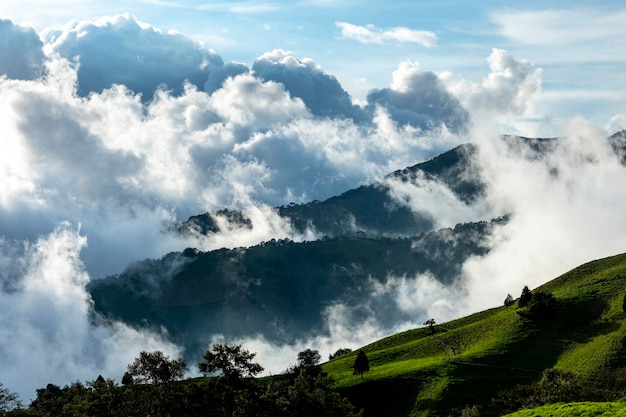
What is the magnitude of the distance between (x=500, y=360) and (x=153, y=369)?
95.9 metres

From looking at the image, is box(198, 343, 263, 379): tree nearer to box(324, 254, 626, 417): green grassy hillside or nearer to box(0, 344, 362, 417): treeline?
box(0, 344, 362, 417): treeline

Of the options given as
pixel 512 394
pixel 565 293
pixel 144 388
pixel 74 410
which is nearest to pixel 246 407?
pixel 144 388

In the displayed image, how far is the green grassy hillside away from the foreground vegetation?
10.7 inches

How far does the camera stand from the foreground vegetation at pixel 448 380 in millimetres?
106625

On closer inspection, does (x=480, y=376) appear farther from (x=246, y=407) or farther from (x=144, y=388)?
(x=144, y=388)

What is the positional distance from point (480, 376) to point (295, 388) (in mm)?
67792

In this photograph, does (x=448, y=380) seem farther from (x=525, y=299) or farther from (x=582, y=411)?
(x=582, y=411)

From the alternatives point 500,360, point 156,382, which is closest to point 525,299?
point 500,360

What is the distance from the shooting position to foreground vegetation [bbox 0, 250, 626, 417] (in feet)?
350

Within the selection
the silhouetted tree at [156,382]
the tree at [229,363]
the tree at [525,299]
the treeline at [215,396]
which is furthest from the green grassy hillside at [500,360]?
the silhouetted tree at [156,382]

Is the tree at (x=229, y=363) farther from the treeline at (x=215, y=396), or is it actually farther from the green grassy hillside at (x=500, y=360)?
the green grassy hillside at (x=500, y=360)

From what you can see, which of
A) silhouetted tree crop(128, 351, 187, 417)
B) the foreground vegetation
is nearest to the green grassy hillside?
the foreground vegetation

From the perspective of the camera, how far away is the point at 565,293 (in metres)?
196

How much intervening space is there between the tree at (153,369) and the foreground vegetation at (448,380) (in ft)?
0.64
